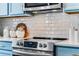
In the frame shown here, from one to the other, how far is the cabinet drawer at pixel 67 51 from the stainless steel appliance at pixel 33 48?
107 millimetres

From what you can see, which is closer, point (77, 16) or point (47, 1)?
point (47, 1)

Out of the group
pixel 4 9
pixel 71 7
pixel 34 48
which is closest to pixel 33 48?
pixel 34 48

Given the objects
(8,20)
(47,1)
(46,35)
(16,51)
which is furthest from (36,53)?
(8,20)

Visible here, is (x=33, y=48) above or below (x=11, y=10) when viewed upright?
below

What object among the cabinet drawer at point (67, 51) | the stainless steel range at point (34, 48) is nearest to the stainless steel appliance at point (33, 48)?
the stainless steel range at point (34, 48)

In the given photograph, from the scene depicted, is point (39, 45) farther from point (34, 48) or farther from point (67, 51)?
point (67, 51)

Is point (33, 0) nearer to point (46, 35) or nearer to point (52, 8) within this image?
point (52, 8)

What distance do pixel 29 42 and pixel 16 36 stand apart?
67 cm

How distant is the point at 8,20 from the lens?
307 centimetres

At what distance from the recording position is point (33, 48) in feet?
7.29

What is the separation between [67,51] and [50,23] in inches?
31.4

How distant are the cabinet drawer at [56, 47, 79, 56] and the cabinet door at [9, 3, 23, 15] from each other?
101 cm

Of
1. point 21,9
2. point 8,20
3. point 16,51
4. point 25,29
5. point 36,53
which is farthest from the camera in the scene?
point 8,20

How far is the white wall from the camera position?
2504mm
